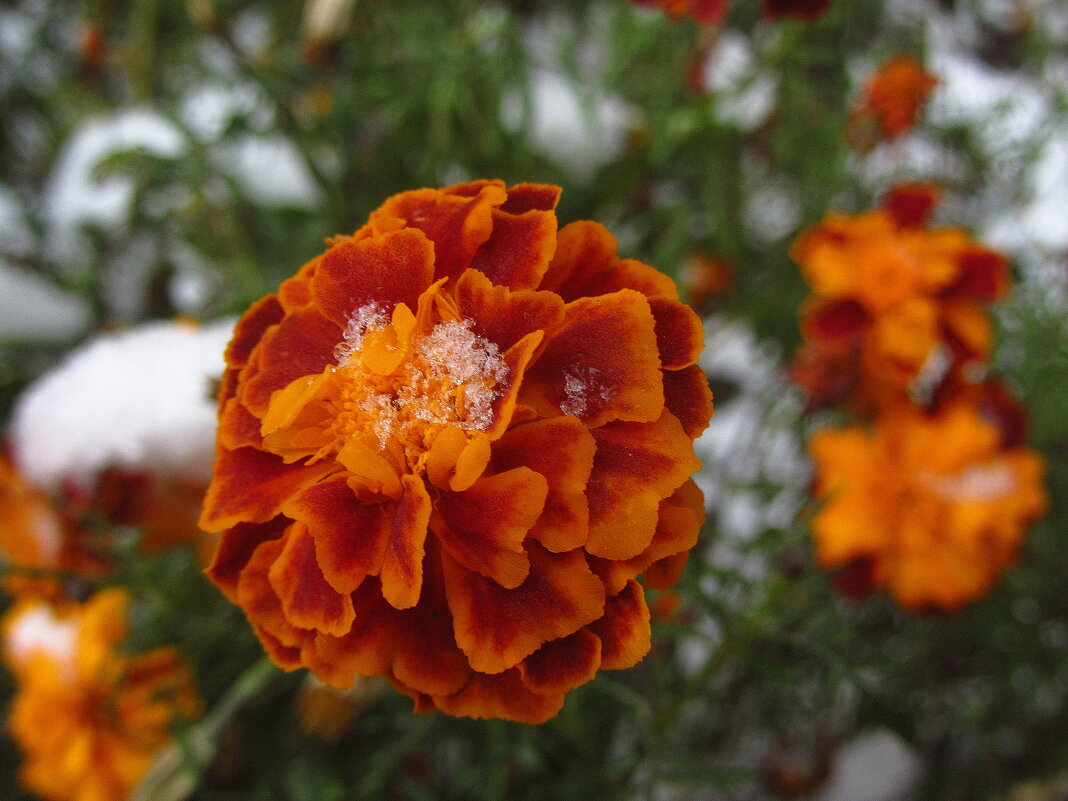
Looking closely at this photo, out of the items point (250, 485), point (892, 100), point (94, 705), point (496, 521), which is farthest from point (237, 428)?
point (892, 100)

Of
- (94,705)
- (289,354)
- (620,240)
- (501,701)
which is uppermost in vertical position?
(289,354)

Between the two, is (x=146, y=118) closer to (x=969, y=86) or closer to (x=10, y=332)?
(x=10, y=332)

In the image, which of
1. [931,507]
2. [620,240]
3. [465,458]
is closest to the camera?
[465,458]

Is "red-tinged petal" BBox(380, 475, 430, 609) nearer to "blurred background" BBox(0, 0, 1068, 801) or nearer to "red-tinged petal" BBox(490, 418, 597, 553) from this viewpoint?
"red-tinged petal" BBox(490, 418, 597, 553)

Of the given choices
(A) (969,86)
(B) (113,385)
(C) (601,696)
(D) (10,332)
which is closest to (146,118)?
(D) (10,332)

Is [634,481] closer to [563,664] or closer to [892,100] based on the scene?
[563,664]

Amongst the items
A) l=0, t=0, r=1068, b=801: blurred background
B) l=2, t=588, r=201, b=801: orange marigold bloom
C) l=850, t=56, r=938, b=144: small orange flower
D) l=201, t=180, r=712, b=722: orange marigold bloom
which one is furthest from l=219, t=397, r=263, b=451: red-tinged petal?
l=850, t=56, r=938, b=144: small orange flower
